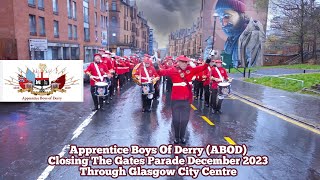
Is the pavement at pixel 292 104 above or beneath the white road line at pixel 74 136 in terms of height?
above

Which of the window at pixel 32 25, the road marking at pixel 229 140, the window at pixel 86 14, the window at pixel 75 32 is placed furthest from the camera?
the window at pixel 86 14

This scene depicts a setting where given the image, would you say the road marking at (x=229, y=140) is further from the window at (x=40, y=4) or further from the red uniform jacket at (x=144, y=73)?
the window at (x=40, y=4)

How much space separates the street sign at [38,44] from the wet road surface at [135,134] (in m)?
13.4

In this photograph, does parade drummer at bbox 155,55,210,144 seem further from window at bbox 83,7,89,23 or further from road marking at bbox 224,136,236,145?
window at bbox 83,7,89,23

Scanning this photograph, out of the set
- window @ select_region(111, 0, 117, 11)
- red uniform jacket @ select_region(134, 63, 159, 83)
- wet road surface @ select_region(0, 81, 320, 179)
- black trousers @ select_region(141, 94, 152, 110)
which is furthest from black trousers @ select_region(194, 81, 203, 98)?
window @ select_region(111, 0, 117, 11)

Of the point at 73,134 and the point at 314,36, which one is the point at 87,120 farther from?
the point at 314,36

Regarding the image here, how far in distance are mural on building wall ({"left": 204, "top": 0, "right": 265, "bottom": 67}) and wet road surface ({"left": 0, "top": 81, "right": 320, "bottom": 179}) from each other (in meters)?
34.0

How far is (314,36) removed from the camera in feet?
114

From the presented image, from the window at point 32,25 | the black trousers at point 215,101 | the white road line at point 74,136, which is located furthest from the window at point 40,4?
the black trousers at point 215,101

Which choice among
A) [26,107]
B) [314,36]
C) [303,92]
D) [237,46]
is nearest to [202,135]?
[26,107]

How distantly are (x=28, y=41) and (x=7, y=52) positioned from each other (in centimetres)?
566

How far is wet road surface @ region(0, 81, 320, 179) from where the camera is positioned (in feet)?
16.8

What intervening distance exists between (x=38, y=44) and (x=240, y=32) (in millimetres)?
31304

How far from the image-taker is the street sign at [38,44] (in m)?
23.3
